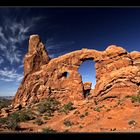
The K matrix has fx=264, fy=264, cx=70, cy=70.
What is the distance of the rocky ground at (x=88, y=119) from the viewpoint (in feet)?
42.5

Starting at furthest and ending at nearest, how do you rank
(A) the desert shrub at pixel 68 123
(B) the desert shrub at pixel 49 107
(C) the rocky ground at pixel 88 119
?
(B) the desert shrub at pixel 49 107, (A) the desert shrub at pixel 68 123, (C) the rocky ground at pixel 88 119

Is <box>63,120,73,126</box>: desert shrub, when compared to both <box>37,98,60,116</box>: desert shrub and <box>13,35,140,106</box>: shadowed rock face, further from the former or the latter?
<box>13,35,140,106</box>: shadowed rock face

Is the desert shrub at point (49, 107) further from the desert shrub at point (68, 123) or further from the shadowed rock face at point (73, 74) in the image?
the desert shrub at point (68, 123)

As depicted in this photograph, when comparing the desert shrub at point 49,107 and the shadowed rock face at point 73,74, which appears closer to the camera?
the desert shrub at point 49,107

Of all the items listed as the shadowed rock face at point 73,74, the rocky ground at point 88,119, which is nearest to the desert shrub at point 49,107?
the rocky ground at point 88,119

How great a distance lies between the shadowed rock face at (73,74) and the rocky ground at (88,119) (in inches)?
69.5

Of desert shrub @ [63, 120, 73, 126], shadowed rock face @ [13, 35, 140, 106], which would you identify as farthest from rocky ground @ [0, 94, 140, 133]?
shadowed rock face @ [13, 35, 140, 106]

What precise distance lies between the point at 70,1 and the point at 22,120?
48.4 ft

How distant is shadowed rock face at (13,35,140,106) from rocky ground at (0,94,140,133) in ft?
5.79

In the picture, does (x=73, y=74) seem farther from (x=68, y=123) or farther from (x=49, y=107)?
(x=68, y=123)

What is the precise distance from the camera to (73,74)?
77.6 ft
